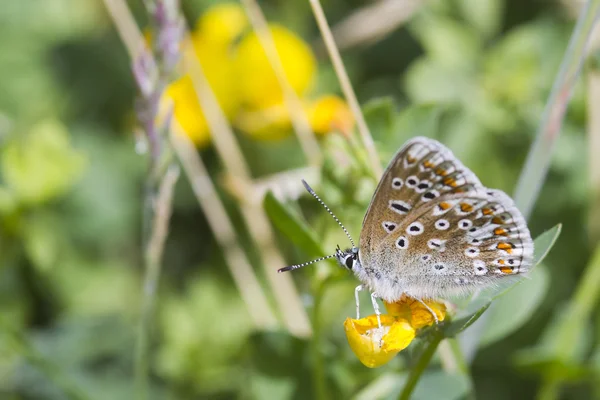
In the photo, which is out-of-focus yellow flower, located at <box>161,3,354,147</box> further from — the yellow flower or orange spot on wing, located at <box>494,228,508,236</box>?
the yellow flower

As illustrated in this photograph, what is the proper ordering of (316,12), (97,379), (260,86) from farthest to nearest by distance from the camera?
(260,86) → (97,379) → (316,12)

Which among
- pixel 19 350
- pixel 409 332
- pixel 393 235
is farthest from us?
pixel 19 350

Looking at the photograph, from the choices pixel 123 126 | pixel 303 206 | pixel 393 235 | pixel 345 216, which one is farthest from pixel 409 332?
pixel 123 126

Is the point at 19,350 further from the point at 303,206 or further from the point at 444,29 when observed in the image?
the point at 444,29

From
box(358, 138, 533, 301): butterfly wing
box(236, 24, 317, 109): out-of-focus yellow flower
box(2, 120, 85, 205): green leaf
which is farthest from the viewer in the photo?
box(236, 24, 317, 109): out-of-focus yellow flower

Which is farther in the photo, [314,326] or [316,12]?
[316,12]

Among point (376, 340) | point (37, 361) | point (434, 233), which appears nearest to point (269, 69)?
point (37, 361)

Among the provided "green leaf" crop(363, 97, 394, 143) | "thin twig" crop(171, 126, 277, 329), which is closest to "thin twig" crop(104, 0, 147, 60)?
"thin twig" crop(171, 126, 277, 329)
